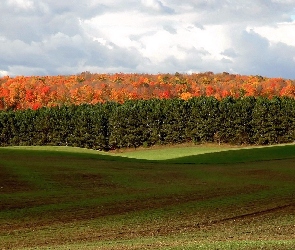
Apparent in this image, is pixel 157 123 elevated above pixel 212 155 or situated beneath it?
elevated above

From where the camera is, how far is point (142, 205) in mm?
29766

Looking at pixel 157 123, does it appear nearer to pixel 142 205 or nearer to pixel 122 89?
pixel 122 89

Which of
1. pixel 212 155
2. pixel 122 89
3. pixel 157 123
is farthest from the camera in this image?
pixel 122 89

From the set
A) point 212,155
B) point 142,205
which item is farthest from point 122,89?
point 142,205

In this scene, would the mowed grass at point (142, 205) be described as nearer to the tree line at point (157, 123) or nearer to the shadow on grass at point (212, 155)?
the shadow on grass at point (212, 155)

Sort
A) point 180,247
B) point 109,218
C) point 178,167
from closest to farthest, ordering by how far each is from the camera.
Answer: point 180,247 < point 109,218 < point 178,167

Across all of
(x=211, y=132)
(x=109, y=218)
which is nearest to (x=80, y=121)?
(x=211, y=132)

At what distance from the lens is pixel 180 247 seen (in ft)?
56.2

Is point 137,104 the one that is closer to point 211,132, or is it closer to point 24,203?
point 211,132

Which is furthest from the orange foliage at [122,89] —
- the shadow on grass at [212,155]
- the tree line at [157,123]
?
the shadow on grass at [212,155]

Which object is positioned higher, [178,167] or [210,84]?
[210,84]

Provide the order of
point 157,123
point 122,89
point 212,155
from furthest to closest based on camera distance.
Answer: point 122,89, point 157,123, point 212,155

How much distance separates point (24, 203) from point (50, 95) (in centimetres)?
11793

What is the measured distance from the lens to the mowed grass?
21266mm
